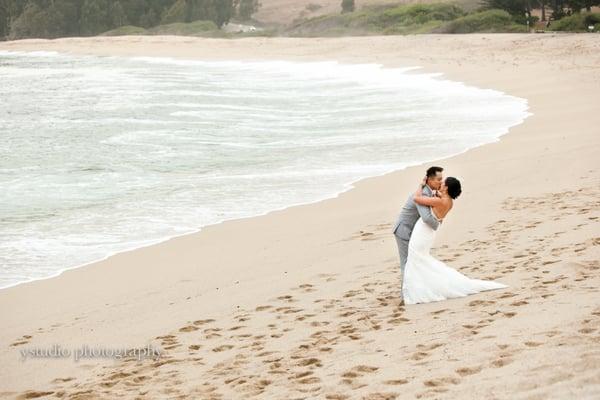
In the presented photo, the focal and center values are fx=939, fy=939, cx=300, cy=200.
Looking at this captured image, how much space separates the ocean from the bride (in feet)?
14.0

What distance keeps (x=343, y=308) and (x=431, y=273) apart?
2.67ft

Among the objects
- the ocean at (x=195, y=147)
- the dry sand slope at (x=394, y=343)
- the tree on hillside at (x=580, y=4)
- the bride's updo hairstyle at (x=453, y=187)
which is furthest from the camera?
the tree on hillside at (x=580, y=4)

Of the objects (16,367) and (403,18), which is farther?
(403,18)

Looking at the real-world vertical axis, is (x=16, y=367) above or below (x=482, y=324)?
below

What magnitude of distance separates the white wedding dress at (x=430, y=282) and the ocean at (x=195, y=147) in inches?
168

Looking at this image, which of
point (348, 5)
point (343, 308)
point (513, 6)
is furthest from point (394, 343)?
point (348, 5)

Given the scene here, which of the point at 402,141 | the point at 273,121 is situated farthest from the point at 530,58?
the point at 402,141

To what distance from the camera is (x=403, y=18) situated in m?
84.8

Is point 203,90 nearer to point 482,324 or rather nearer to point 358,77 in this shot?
point 358,77

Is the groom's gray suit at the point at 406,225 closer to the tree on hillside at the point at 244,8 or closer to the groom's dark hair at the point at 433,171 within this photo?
the groom's dark hair at the point at 433,171

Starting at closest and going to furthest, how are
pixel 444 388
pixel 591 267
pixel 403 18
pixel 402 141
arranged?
pixel 444 388 < pixel 591 267 < pixel 402 141 < pixel 403 18

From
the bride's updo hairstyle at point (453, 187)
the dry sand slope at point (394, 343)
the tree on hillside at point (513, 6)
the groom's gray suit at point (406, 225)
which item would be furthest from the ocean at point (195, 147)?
the tree on hillside at point (513, 6)

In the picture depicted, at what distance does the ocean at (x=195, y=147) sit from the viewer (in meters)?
12.9

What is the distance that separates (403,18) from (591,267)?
7891 cm
